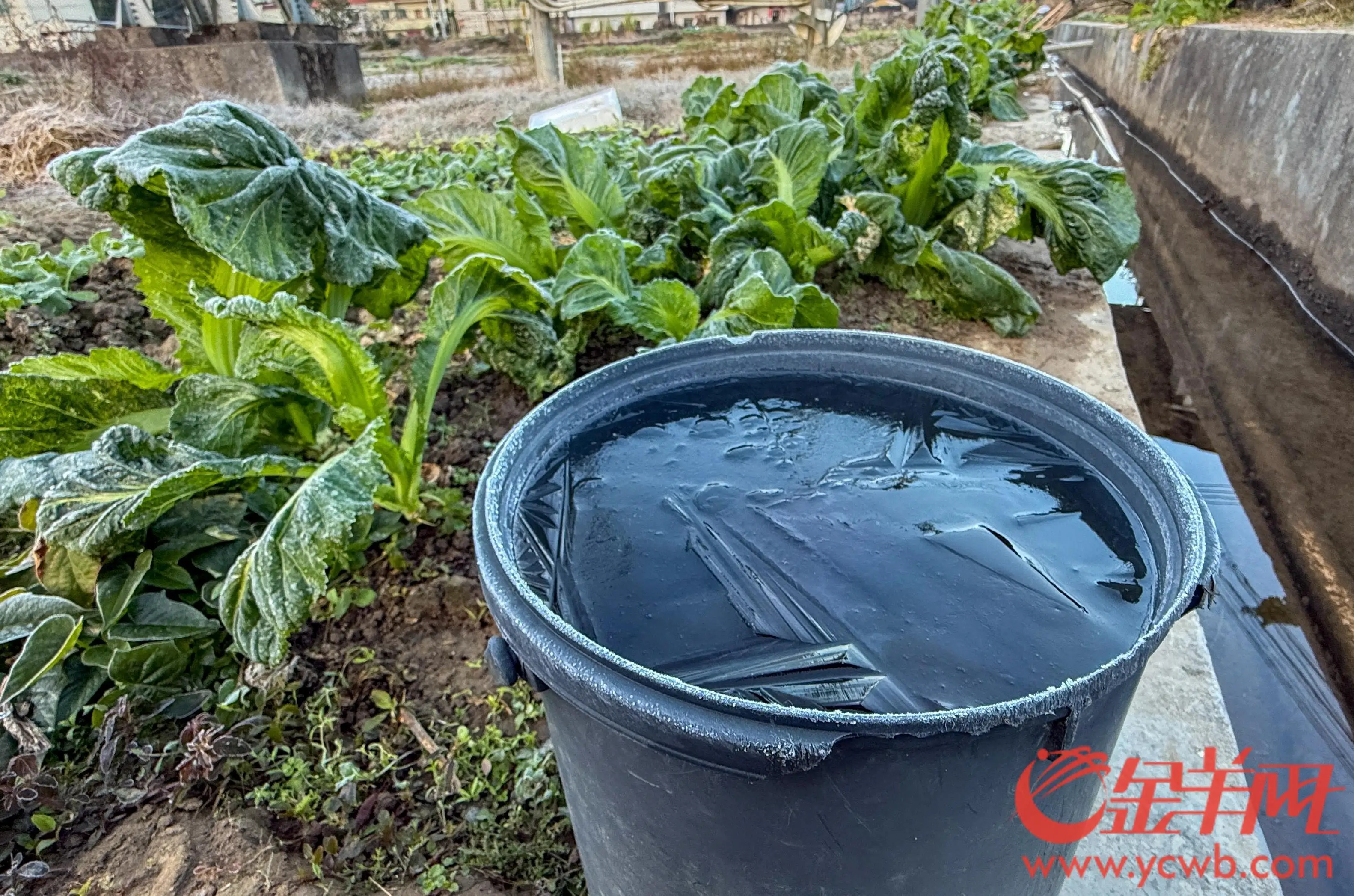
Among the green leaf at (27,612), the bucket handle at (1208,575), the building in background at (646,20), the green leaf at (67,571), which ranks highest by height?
the building in background at (646,20)

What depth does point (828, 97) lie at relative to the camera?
4.09 meters

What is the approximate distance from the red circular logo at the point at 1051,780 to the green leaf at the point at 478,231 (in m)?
2.12

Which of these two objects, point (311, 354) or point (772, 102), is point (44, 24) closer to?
point (772, 102)

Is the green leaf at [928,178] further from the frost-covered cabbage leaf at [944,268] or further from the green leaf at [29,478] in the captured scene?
the green leaf at [29,478]

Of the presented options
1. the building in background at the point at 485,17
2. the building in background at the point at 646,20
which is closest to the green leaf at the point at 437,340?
the building in background at the point at 646,20

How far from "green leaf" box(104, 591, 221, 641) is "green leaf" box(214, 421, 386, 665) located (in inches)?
10.0

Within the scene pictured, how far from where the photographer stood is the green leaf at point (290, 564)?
143cm

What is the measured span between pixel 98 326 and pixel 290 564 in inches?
76.1

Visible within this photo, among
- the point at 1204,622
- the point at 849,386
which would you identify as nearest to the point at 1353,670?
the point at 1204,622

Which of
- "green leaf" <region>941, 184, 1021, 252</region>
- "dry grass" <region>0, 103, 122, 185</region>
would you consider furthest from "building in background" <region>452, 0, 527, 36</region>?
"green leaf" <region>941, 184, 1021, 252</region>

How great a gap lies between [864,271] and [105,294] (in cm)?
305

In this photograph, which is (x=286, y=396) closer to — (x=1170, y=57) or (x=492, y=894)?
(x=492, y=894)

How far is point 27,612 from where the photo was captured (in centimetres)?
162

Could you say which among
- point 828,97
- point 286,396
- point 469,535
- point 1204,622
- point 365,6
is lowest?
point 1204,622
